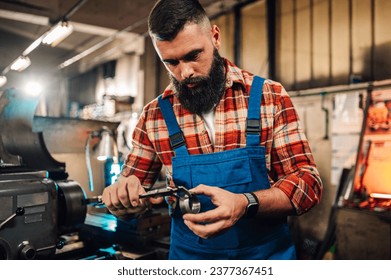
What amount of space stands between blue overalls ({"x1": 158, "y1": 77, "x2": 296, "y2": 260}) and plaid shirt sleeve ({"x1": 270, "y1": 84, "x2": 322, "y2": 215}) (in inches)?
2.5

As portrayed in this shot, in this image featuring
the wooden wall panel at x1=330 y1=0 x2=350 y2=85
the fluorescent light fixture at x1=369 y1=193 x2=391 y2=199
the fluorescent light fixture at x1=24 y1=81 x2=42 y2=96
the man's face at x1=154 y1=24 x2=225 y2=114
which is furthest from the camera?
the wooden wall panel at x1=330 y1=0 x2=350 y2=85

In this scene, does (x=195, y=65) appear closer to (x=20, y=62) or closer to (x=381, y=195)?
(x=381, y=195)

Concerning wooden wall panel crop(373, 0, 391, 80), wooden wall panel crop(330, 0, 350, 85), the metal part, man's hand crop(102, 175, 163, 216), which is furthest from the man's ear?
wooden wall panel crop(330, 0, 350, 85)

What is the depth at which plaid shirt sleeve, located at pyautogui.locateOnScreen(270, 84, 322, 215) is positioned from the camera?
89 cm

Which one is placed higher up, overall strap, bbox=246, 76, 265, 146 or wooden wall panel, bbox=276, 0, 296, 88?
wooden wall panel, bbox=276, 0, 296, 88

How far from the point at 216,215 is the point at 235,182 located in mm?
195

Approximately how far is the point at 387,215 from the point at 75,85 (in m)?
5.19

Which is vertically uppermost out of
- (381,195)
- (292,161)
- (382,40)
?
(382,40)

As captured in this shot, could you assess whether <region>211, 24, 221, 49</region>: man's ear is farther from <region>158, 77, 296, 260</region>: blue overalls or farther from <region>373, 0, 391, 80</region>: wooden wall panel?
<region>373, 0, 391, 80</region>: wooden wall panel

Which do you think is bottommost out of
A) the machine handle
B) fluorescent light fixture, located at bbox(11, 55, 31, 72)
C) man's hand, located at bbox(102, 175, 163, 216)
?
the machine handle

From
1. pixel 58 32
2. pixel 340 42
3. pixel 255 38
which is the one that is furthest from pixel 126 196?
pixel 58 32

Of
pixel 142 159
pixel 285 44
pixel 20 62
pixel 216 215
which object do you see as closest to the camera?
pixel 216 215

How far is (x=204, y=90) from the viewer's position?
1036 mm
